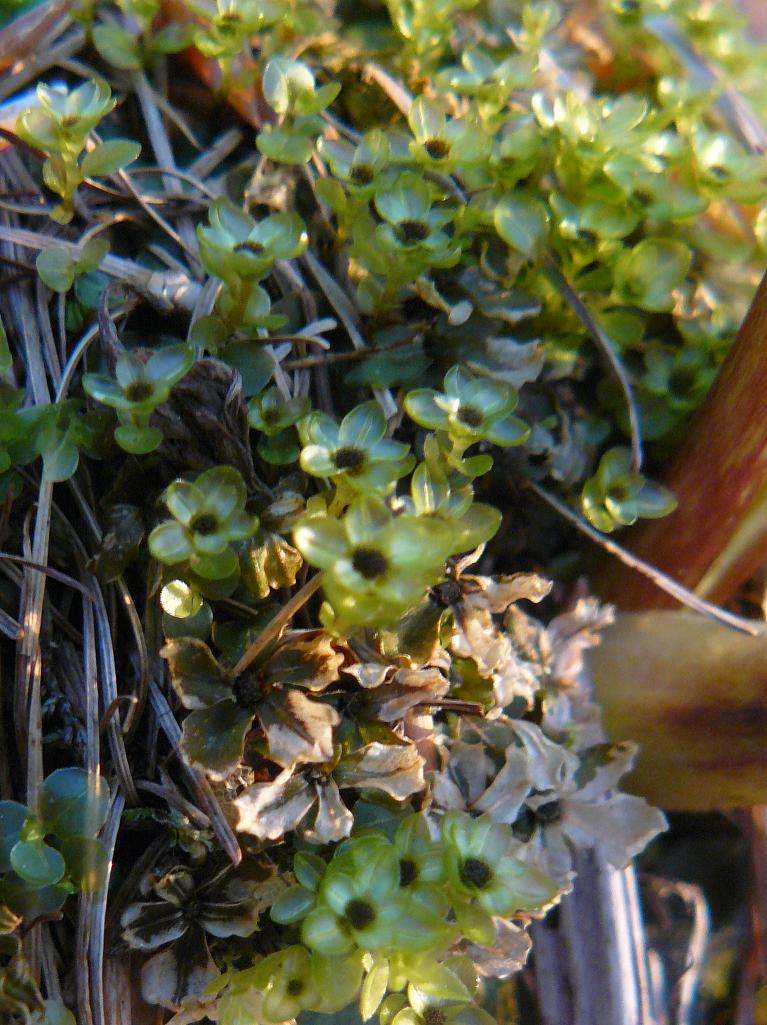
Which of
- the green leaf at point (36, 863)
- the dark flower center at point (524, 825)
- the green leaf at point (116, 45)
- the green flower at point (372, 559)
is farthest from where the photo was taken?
the green leaf at point (116, 45)

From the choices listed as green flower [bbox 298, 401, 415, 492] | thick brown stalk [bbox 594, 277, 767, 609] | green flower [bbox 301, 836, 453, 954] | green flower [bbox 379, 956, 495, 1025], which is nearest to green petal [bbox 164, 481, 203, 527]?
green flower [bbox 298, 401, 415, 492]

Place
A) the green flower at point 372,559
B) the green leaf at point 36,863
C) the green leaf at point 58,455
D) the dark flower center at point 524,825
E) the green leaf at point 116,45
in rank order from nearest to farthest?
the green flower at point 372,559 < the green leaf at point 36,863 < the green leaf at point 58,455 < the dark flower center at point 524,825 < the green leaf at point 116,45

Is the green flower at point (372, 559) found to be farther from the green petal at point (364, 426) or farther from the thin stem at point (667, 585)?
the thin stem at point (667, 585)

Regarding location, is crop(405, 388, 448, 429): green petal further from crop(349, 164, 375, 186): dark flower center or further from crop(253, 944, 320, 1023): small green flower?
crop(253, 944, 320, 1023): small green flower

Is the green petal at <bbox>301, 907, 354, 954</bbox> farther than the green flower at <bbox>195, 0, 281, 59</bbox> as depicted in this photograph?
No

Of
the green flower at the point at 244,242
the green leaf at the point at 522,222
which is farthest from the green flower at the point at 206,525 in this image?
the green leaf at the point at 522,222

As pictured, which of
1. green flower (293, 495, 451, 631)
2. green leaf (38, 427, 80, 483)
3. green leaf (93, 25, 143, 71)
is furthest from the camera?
green leaf (93, 25, 143, 71)

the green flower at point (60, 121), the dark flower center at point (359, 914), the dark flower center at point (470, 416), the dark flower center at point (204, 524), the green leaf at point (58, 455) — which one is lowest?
the dark flower center at point (359, 914)
